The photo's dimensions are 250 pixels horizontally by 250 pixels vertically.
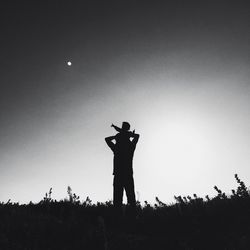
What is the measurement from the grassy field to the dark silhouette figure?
0.44 metres

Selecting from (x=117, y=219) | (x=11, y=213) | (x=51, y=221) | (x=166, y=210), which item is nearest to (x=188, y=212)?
(x=166, y=210)

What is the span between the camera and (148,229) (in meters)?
5.53

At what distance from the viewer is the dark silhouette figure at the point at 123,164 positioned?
276 inches

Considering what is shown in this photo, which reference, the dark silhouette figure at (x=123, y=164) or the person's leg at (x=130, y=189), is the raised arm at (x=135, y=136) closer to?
the dark silhouette figure at (x=123, y=164)

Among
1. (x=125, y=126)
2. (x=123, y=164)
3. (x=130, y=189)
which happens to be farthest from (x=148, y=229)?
(x=125, y=126)

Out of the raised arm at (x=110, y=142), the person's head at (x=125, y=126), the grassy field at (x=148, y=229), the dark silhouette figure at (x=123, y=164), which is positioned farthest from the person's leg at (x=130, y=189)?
the person's head at (x=125, y=126)

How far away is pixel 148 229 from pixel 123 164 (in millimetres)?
2063

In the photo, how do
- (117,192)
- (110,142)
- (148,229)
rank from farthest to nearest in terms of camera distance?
(110,142)
(117,192)
(148,229)

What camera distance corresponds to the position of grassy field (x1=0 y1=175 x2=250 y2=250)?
4391 millimetres

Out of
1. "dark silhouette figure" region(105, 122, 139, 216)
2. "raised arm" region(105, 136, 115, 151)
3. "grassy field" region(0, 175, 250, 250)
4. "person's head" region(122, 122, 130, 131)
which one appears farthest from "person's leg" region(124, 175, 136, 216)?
"person's head" region(122, 122, 130, 131)

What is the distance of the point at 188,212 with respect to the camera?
6.01 metres

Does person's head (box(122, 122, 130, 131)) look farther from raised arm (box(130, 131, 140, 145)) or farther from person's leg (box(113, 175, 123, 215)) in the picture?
person's leg (box(113, 175, 123, 215))

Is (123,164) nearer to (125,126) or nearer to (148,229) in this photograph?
(125,126)

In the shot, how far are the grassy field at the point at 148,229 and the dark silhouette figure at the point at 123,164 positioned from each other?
438mm
